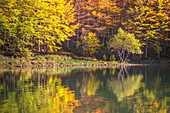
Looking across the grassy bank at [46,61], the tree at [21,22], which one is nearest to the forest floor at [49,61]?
the grassy bank at [46,61]

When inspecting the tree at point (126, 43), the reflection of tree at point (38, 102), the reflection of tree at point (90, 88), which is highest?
the tree at point (126, 43)

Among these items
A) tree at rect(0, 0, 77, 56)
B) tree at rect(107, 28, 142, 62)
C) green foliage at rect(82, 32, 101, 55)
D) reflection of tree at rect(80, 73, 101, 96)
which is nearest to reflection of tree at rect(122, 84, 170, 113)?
reflection of tree at rect(80, 73, 101, 96)

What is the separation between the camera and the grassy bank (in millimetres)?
31969

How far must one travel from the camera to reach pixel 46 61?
35.6 metres

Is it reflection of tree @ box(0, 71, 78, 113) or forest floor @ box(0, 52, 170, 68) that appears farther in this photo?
forest floor @ box(0, 52, 170, 68)

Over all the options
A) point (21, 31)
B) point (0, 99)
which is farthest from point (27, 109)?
point (21, 31)

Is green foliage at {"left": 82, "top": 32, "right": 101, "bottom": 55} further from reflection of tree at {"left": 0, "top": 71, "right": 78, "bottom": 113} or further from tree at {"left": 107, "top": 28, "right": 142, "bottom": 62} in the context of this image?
reflection of tree at {"left": 0, "top": 71, "right": 78, "bottom": 113}

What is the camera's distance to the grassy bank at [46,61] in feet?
105

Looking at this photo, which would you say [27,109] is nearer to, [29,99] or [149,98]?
[29,99]

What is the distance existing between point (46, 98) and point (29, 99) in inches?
32.3

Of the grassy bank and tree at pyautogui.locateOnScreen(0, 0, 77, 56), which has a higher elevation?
tree at pyautogui.locateOnScreen(0, 0, 77, 56)

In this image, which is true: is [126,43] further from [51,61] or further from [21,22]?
[21,22]

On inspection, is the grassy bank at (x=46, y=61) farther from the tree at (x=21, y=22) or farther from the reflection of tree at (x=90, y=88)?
the reflection of tree at (x=90, y=88)

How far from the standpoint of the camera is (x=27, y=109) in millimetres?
9156
